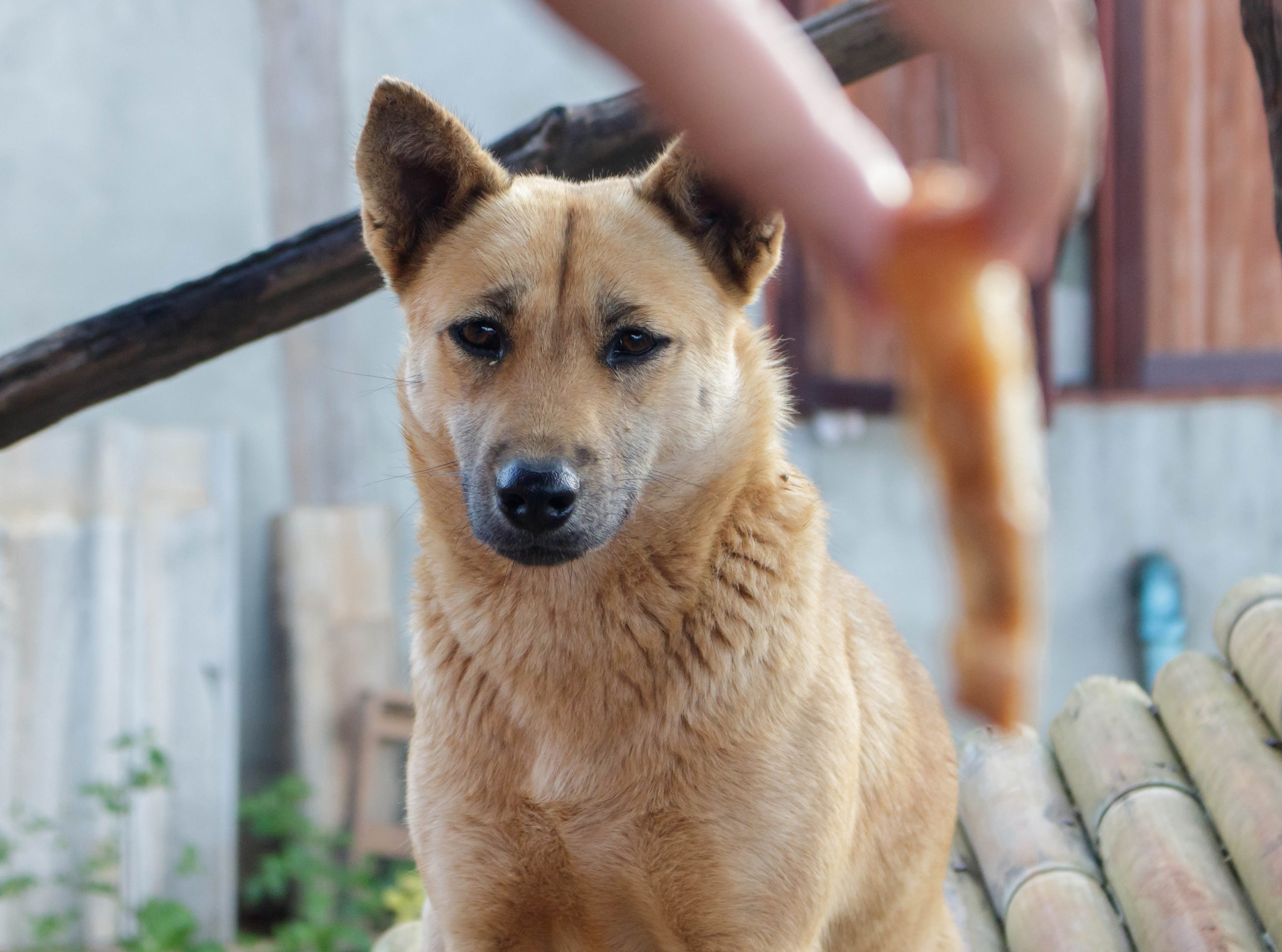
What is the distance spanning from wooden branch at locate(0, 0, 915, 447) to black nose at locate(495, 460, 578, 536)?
2.90 feet

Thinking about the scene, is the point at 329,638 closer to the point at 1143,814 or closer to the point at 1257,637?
the point at 1143,814

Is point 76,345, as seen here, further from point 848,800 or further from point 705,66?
point 705,66

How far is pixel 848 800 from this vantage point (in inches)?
80.2

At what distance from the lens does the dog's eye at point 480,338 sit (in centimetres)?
205

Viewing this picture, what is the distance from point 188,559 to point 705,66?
447 centimetres

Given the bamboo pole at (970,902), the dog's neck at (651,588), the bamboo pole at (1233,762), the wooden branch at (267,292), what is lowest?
the bamboo pole at (970,902)

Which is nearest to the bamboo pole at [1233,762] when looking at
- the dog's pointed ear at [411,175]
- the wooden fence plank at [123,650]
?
the dog's pointed ear at [411,175]

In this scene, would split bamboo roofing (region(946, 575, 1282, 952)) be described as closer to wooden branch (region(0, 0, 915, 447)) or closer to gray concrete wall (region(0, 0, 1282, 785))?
gray concrete wall (region(0, 0, 1282, 785))

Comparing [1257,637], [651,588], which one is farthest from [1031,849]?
[651,588]

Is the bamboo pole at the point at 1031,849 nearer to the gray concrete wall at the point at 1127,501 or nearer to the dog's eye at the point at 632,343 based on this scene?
the dog's eye at the point at 632,343

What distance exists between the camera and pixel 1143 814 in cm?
275

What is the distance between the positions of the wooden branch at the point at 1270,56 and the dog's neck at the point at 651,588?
1003mm

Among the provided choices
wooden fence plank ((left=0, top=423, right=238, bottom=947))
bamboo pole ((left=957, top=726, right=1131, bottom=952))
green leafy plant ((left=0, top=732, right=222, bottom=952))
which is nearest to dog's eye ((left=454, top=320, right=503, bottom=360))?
bamboo pole ((left=957, top=726, right=1131, bottom=952))

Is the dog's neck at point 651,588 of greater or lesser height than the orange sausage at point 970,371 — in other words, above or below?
below
